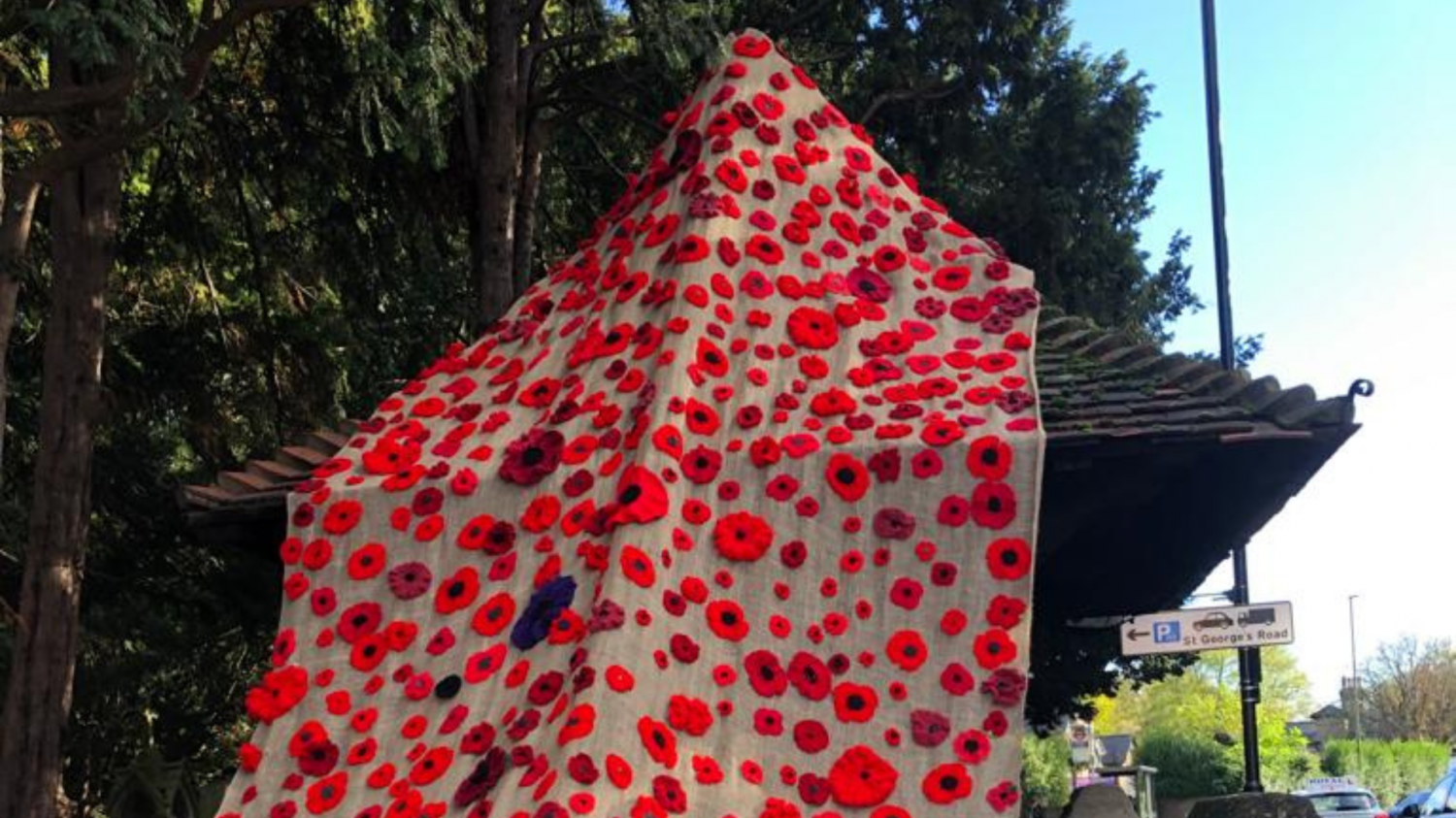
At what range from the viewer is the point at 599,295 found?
707 centimetres

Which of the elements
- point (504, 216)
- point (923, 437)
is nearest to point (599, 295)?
point (923, 437)

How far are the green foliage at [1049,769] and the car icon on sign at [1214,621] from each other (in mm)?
27891

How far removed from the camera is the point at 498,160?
1127 cm

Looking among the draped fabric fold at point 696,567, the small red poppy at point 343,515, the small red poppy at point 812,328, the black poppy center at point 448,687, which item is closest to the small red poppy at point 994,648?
the draped fabric fold at point 696,567

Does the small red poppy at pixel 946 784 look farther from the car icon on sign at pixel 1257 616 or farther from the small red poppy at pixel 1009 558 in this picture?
the car icon on sign at pixel 1257 616

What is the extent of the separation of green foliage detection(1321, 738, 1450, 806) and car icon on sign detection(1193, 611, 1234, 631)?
36277 mm

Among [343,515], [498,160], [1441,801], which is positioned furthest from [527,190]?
[1441,801]

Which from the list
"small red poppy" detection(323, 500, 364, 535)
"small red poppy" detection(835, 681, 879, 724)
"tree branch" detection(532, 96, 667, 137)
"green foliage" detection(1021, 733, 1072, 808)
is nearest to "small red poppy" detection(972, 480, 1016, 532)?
"small red poppy" detection(835, 681, 879, 724)

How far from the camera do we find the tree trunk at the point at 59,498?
9.10m

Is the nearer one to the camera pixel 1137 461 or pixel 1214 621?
pixel 1137 461

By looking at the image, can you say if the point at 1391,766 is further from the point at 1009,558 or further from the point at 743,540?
the point at 743,540

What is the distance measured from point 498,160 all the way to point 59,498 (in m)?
4.17

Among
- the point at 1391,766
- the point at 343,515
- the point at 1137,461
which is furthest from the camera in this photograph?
the point at 1391,766

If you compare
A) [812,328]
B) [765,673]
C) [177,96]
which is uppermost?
[177,96]
